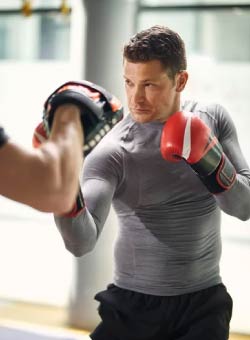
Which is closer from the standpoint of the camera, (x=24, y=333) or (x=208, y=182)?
(x=208, y=182)

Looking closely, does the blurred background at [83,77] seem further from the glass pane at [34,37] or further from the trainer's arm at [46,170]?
the trainer's arm at [46,170]

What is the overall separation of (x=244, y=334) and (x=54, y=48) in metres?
2.21

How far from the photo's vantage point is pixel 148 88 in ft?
6.44

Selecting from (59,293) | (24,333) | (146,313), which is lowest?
(59,293)

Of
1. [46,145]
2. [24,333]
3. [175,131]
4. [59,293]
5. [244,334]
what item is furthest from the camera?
[59,293]

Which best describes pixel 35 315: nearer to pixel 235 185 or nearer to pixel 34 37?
pixel 34 37

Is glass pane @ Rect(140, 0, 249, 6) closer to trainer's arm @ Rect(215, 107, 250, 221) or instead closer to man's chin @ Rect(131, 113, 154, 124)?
trainer's arm @ Rect(215, 107, 250, 221)

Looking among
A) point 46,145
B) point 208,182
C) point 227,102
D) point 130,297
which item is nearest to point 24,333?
point 130,297

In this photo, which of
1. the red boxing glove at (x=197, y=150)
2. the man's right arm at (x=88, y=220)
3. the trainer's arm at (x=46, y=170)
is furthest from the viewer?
the red boxing glove at (x=197, y=150)

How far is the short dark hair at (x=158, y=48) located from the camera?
1.95 m

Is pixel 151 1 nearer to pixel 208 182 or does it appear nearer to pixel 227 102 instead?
pixel 227 102

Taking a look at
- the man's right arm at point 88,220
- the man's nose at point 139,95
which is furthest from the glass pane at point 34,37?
the man's right arm at point 88,220

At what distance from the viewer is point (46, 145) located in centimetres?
129

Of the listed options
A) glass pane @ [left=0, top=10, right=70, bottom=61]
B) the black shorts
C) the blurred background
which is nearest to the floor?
the blurred background
